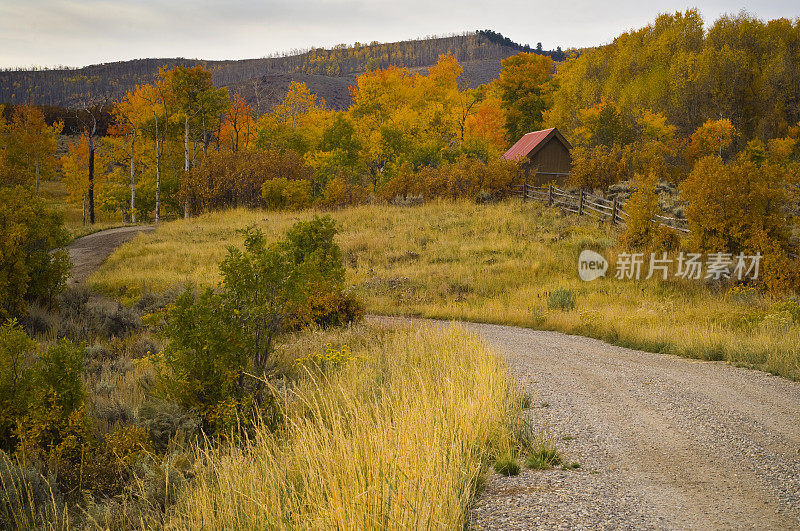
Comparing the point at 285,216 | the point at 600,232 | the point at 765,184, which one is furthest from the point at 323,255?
the point at 285,216

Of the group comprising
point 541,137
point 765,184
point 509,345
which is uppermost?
point 541,137

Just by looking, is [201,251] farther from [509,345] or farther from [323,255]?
[509,345]

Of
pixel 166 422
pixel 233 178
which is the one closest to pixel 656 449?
pixel 166 422

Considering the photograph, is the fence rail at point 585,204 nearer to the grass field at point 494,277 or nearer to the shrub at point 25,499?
the grass field at point 494,277

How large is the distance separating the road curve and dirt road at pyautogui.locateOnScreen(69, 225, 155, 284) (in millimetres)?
17982

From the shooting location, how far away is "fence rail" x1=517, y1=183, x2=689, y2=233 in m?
22.2

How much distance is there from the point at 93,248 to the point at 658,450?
27.0m

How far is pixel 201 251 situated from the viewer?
2416cm

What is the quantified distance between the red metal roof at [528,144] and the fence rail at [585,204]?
4414 mm

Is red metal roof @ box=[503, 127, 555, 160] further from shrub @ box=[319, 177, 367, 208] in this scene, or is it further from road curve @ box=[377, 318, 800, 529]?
road curve @ box=[377, 318, 800, 529]

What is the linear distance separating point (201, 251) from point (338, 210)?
10368mm

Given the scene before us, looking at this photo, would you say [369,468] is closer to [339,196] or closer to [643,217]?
[643,217]

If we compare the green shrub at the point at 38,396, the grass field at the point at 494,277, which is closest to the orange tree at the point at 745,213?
the grass field at the point at 494,277

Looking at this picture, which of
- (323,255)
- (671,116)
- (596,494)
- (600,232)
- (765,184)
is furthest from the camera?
(671,116)
